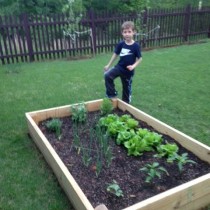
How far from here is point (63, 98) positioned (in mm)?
5602

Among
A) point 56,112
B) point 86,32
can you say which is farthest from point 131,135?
point 86,32

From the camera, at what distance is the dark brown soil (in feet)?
8.26

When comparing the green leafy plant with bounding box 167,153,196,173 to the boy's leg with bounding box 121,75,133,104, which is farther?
the boy's leg with bounding box 121,75,133,104

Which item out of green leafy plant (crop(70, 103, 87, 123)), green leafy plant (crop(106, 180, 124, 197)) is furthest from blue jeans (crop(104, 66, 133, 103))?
green leafy plant (crop(106, 180, 124, 197))

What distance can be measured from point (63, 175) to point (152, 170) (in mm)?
884

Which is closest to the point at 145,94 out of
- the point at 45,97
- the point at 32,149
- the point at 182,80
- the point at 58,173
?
the point at 182,80

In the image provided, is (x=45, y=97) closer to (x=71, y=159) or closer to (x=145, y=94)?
(x=145, y=94)

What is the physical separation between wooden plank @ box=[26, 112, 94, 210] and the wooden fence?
675cm

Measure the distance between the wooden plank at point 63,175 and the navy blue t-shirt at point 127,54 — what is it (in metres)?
1.79

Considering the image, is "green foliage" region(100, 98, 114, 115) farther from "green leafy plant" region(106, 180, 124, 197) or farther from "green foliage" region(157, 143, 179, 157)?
"green leafy plant" region(106, 180, 124, 197)

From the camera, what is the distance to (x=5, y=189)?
2.91m

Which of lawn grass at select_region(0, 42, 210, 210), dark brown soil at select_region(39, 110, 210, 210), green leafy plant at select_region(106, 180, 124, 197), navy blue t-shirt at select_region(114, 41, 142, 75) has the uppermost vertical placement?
navy blue t-shirt at select_region(114, 41, 142, 75)

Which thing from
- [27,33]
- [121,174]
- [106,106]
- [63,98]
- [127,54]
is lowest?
[63,98]

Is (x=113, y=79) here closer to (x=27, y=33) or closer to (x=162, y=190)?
(x=162, y=190)
